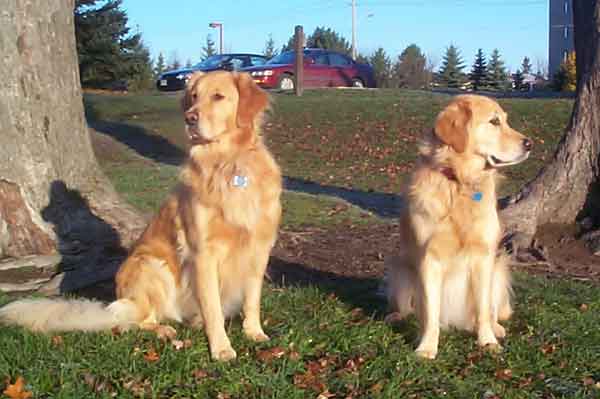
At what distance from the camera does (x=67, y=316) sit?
4.55 m

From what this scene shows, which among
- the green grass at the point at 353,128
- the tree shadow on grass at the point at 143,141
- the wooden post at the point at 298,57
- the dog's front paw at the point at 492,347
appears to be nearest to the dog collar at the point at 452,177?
the dog's front paw at the point at 492,347

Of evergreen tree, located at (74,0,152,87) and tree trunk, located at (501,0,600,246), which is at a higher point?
evergreen tree, located at (74,0,152,87)

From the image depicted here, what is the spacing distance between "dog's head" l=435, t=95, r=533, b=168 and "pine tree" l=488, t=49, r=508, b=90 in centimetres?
4220

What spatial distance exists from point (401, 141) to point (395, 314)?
1069 cm

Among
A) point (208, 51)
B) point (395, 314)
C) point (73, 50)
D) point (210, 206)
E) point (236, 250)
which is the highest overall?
point (208, 51)

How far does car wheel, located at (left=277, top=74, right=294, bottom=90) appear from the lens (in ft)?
87.1

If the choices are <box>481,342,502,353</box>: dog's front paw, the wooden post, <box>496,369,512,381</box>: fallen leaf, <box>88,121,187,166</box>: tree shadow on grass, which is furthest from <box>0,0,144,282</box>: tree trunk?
the wooden post

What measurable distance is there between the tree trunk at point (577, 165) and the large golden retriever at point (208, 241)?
132 inches

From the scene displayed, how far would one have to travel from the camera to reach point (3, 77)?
6035 mm

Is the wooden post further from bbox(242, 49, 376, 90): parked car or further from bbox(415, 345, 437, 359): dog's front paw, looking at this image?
bbox(415, 345, 437, 359): dog's front paw

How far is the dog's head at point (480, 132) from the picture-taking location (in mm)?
4523

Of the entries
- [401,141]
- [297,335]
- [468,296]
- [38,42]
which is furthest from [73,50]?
[401,141]

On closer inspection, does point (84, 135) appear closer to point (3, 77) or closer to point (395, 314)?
point (3, 77)

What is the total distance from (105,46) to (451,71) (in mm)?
29829
